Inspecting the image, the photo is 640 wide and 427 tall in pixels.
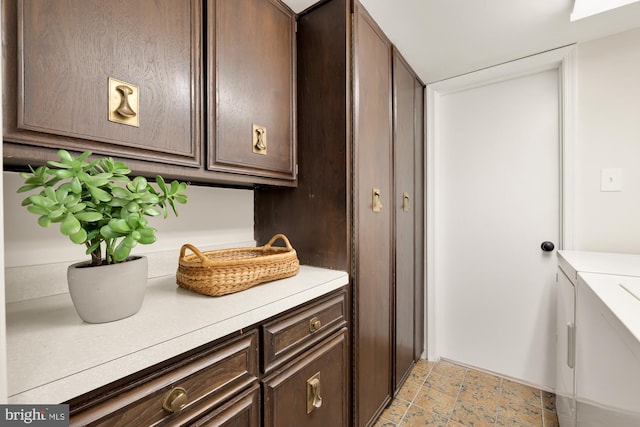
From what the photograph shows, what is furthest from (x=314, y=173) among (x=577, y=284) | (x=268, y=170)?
(x=577, y=284)

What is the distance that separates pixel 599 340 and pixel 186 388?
3.68 ft

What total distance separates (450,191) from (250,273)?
1.68m

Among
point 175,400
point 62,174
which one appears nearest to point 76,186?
point 62,174

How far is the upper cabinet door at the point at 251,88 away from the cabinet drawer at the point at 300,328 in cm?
58

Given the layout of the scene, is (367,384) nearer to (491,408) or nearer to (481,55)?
(491,408)

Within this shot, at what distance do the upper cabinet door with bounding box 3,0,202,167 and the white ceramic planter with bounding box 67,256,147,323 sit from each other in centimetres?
32

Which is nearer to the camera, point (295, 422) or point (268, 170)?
point (295, 422)

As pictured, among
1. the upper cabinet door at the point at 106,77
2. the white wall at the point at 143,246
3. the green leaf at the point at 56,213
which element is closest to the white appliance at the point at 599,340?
the green leaf at the point at 56,213

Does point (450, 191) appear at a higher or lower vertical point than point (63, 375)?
higher

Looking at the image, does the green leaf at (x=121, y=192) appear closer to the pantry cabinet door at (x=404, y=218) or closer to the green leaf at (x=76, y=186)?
the green leaf at (x=76, y=186)

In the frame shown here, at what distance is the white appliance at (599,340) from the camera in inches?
23.0

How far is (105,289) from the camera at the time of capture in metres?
0.64

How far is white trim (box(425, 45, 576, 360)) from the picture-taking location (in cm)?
160

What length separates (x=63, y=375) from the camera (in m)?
0.47
